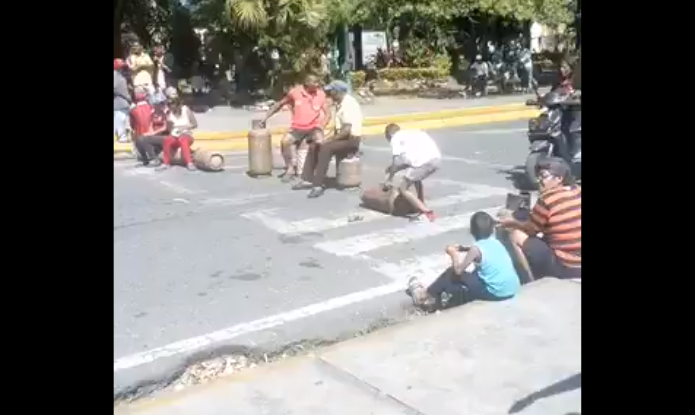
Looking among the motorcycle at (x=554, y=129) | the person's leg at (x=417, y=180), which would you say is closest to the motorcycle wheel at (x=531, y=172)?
the motorcycle at (x=554, y=129)

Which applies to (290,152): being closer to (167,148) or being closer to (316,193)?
(316,193)

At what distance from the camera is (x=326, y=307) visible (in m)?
6.20

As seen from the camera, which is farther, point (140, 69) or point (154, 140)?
point (140, 69)

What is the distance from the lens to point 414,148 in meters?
8.95

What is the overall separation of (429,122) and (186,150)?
→ 6.96 metres

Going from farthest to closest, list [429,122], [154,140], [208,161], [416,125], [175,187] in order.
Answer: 1. [429,122]
2. [416,125]
3. [154,140]
4. [208,161]
5. [175,187]

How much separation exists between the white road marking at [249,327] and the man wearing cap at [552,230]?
0.95m

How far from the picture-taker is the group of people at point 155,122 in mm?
12555

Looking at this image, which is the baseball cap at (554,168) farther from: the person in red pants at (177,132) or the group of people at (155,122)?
the person in red pants at (177,132)

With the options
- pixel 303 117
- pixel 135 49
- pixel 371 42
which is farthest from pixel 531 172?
pixel 371 42

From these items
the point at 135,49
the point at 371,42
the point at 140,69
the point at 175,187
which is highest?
the point at 371,42

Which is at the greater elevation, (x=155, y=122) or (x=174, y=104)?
(x=174, y=104)
